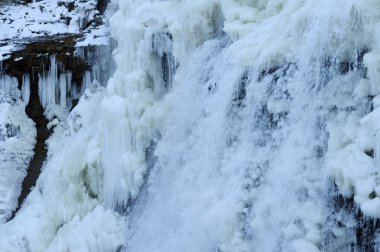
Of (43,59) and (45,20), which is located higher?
(45,20)

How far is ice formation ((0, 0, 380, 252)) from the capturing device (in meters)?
4.29

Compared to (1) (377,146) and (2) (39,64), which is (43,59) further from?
(1) (377,146)

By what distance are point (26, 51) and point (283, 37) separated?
21.0 ft

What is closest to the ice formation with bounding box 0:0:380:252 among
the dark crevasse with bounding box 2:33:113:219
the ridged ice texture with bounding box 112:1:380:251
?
the ridged ice texture with bounding box 112:1:380:251

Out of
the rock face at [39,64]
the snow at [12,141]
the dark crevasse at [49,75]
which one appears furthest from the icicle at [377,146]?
the snow at [12,141]

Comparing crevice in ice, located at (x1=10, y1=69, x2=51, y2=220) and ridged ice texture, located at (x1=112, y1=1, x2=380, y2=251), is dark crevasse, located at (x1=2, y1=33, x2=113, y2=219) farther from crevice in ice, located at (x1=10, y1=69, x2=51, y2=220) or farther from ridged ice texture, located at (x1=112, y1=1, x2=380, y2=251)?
ridged ice texture, located at (x1=112, y1=1, x2=380, y2=251)

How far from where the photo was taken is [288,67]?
5.04 meters

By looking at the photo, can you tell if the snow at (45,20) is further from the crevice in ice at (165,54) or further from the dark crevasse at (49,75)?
the crevice in ice at (165,54)

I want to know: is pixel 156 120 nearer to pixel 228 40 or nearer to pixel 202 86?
pixel 202 86

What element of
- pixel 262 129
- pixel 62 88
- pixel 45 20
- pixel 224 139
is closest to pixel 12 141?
pixel 62 88

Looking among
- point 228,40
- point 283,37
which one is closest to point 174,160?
point 228,40

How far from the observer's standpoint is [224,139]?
556 cm

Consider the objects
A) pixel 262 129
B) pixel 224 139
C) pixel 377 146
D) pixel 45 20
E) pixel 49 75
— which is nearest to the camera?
pixel 377 146

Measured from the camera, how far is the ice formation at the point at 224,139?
4289 mm
